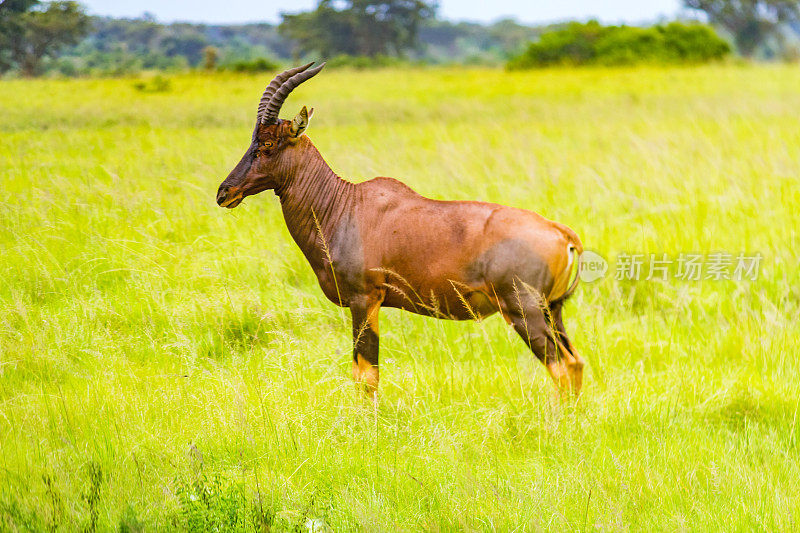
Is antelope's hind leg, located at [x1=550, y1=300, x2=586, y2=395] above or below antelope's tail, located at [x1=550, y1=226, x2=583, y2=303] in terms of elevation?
below

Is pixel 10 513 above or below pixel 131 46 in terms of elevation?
below

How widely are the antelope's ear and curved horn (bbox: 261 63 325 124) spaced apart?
8cm

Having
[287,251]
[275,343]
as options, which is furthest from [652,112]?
[275,343]

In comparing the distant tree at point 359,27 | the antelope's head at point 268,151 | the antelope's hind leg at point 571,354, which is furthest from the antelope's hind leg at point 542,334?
the distant tree at point 359,27

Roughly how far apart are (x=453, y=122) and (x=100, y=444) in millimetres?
7369

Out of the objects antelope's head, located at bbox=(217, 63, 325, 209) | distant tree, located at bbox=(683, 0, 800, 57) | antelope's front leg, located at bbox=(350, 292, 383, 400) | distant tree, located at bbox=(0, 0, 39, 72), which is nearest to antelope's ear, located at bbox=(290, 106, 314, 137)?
antelope's head, located at bbox=(217, 63, 325, 209)

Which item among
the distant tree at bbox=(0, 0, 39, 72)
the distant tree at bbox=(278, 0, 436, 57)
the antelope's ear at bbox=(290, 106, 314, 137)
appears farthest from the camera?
the distant tree at bbox=(278, 0, 436, 57)

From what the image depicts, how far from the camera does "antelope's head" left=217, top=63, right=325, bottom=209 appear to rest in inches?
126

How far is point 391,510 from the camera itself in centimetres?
326

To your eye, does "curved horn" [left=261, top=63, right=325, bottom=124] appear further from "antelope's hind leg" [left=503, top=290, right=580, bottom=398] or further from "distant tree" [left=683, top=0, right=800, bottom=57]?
"distant tree" [left=683, top=0, right=800, bottom=57]

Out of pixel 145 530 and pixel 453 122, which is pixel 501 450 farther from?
pixel 453 122

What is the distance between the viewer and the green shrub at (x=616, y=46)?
2367 cm

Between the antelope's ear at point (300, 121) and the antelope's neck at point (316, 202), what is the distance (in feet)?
0.60

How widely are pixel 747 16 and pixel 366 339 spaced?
4443 cm
